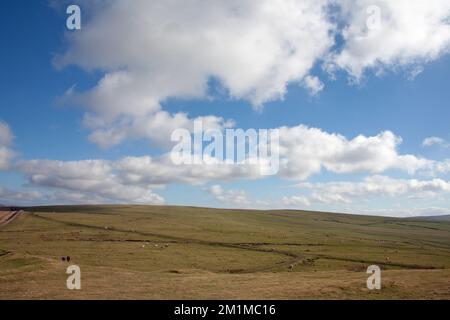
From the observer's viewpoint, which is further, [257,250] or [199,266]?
[257,250]

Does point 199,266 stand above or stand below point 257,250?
above

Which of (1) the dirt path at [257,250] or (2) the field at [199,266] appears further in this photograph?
(1) the dirt path at [257,250]

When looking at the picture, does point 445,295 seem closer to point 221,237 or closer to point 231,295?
point 231,295

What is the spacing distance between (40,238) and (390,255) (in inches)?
3608

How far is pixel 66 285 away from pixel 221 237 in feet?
301

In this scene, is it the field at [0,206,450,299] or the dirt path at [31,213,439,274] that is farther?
the dirt path at [31,213,439,274]
